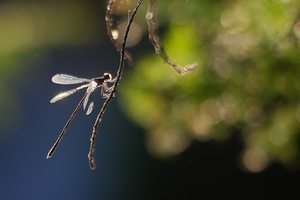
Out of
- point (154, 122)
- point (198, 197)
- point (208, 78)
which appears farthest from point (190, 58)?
point (198, 197)

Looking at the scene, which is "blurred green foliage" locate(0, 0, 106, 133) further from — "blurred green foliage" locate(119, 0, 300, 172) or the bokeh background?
"blurred green foliage" locate(119, 0, 300, 172)

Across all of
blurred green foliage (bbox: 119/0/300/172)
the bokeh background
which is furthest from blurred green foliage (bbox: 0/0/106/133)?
blurred green foliage (bbox: 119/0/300/172)

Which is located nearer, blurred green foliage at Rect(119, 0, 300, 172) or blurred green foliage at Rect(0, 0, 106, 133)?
blurred green foliage at Rect(119, 0, 300, 172)

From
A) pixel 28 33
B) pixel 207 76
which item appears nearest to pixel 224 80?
pixel 207 76

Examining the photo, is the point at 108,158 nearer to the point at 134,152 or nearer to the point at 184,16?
the point at 134,152

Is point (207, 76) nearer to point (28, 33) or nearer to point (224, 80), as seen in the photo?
point (224, 80)

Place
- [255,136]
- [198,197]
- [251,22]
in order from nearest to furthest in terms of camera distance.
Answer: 1. [251,22]
2. [255,136]
3. [198,197]

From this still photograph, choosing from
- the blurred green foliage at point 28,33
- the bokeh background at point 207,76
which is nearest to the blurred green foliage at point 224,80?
the bokeh background at point 207,76

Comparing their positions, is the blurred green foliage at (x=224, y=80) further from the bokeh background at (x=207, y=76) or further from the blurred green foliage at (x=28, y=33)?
the blurred green foliage at (x=28, y=33)
